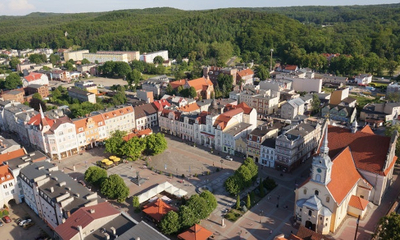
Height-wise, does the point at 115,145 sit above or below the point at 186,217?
above

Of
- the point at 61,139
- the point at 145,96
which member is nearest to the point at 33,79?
the point at 145,96

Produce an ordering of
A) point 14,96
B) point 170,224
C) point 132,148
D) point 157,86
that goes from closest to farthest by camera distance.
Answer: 1. point 170,224
2. point 132,148
3. point 14,96
4. point 157,86

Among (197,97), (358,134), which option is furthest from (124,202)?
(197,97)

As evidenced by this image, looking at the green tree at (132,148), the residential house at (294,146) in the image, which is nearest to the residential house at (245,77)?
the residential house at (294,146)

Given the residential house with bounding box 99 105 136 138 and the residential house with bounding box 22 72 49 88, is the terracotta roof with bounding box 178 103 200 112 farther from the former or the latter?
the residential house with bounding box 22 72 49 88

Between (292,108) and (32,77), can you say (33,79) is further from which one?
(292,108)

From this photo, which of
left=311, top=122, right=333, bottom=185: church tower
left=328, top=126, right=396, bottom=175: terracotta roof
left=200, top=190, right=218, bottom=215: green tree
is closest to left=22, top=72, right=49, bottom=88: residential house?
left=200, top=190, right=218, bottom=215: green tree

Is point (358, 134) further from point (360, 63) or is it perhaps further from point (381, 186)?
point (360, 63)
